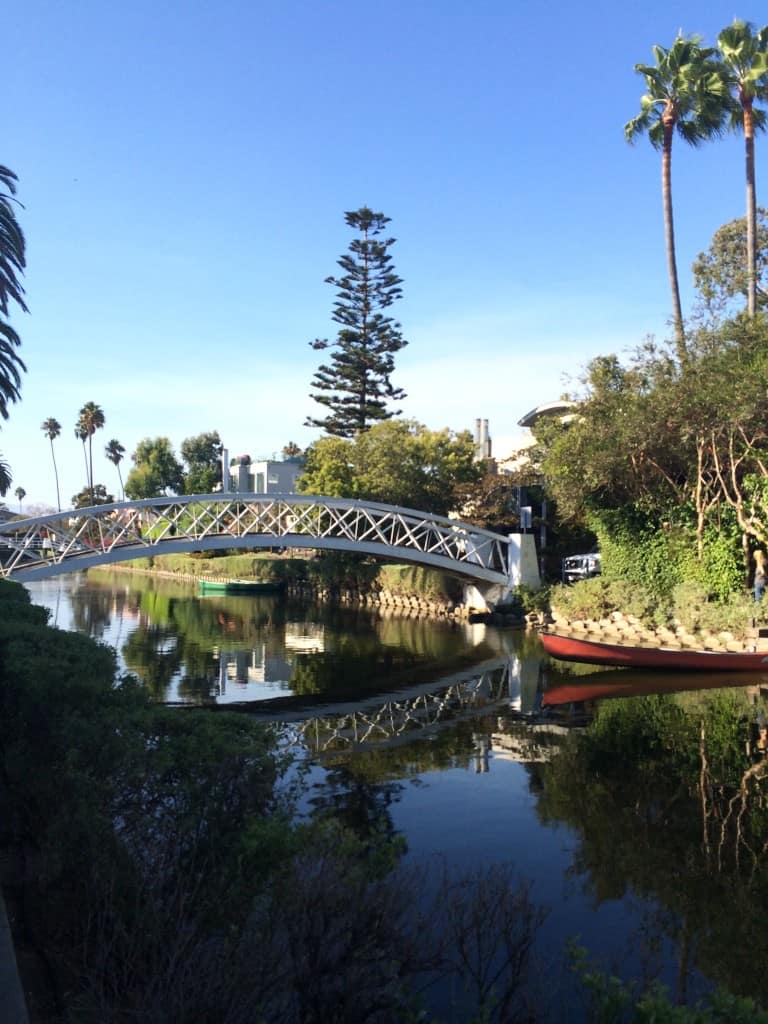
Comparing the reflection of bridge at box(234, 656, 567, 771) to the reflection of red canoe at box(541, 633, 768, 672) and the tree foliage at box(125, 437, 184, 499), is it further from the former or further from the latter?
the tree foliage at box(125, 437, 184, 499)

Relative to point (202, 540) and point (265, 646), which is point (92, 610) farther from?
point (265, 646)

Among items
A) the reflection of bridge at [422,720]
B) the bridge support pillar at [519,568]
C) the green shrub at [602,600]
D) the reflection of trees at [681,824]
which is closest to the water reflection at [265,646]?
the reflection of bridge at [422,720]

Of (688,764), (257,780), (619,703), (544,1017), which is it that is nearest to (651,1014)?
(544,1017)

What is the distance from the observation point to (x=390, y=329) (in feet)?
188

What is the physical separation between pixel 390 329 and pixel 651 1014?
54.9 meters

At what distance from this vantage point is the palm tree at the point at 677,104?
2991 centimetres

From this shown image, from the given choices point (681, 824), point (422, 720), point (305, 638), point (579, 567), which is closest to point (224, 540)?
point (305, 638)

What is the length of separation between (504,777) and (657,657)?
33.5 ft

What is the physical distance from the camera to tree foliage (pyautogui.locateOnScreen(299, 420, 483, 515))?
4422cm

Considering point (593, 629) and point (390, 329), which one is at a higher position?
point (390, 329)

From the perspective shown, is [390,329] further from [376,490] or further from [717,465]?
[717,465]

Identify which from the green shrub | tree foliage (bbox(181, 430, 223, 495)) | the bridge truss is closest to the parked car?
the bridge truss

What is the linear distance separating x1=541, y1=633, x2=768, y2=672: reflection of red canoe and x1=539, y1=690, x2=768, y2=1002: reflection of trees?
3938 millimetres

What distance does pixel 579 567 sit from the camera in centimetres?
3819
